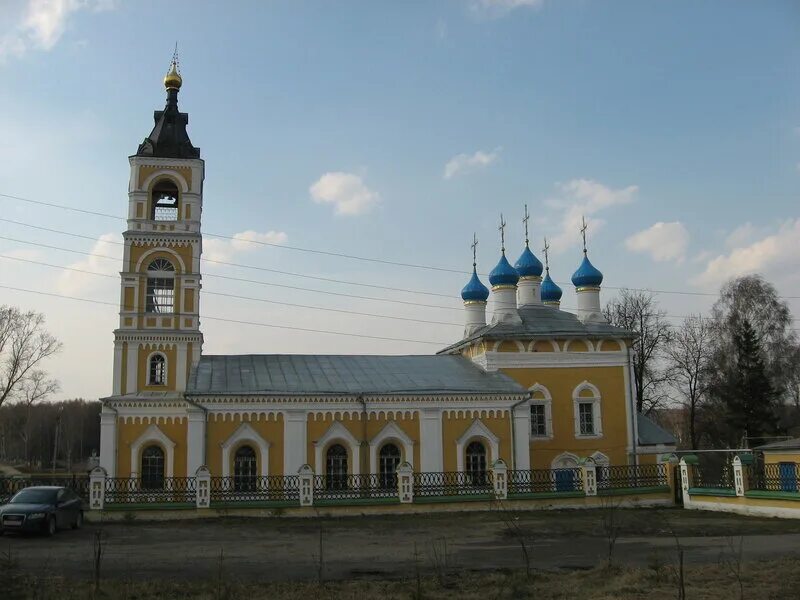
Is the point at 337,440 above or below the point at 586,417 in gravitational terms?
below

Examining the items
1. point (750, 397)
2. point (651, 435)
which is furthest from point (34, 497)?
point (750, 397)

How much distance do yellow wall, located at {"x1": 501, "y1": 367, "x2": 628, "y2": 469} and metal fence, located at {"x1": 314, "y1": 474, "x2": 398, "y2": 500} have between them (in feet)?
19.5

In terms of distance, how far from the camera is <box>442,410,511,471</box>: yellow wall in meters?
24.0

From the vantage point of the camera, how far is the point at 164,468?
22.6 meters

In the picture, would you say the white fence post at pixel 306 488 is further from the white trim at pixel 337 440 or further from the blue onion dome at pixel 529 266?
the blue onion dome at pixel 529 266

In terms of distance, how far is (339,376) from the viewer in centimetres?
2514

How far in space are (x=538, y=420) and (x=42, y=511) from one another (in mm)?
16412

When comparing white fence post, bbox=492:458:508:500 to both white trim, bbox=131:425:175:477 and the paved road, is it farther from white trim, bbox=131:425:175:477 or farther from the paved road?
white trim, bbox=131:425:175:477

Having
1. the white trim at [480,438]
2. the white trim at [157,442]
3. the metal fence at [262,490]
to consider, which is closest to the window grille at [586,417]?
the white trim at [480,438]

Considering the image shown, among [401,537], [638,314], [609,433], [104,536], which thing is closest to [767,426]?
[638,314]

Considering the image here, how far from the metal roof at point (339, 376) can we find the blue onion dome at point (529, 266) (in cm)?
498

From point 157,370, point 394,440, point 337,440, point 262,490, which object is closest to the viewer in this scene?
point 262,490

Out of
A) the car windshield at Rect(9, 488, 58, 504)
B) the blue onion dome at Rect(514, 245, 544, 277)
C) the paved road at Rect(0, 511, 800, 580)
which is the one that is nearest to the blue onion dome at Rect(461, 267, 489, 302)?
the blue onion dome at Rect(514, 245, 544, 277)

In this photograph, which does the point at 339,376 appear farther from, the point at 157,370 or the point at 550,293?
the point at 550,293
